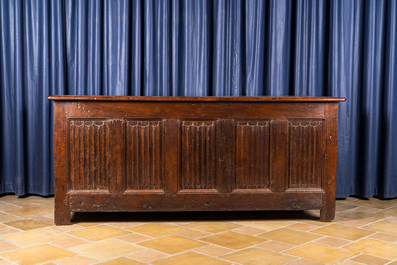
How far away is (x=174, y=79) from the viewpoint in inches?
139

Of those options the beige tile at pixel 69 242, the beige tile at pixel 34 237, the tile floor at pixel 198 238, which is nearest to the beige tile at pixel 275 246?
the tile floor at pixel 198 238

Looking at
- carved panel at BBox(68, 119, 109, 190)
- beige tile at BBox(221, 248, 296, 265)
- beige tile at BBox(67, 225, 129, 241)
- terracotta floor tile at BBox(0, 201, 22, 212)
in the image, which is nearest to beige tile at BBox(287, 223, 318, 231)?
beige tile at BBox(221, 248, 296, 265)

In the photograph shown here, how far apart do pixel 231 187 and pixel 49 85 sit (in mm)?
1612

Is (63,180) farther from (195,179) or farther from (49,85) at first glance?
(49,85)

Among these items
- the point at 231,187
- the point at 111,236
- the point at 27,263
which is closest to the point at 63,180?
the point at 111,236

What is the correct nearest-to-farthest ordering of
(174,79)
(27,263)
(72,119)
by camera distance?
(27,263)
(72,119)
(174,79)

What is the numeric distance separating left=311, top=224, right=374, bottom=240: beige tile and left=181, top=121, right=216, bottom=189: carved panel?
27.0 inches

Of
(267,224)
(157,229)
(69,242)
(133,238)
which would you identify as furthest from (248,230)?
(69,242)

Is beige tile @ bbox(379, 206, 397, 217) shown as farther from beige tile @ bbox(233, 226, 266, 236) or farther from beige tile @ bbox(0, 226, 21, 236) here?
beige tile @ bbox(0, 226, 21, 236)

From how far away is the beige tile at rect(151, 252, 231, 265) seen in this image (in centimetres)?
217

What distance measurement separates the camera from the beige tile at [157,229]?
8.74 feet

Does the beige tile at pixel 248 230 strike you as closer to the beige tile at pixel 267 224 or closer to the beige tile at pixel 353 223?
the beige tile at pixel 267 224

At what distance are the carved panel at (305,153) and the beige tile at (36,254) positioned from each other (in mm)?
1363

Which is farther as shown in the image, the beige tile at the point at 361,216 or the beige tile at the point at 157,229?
the beige tile at the point at 361,216
